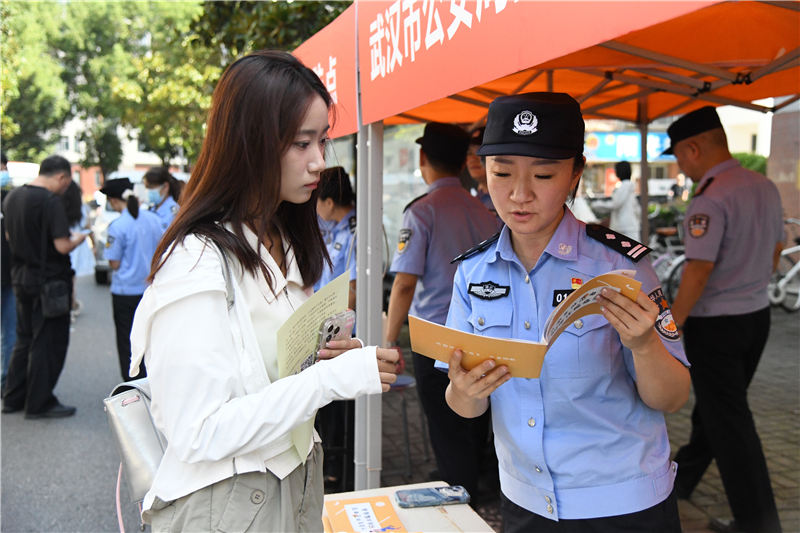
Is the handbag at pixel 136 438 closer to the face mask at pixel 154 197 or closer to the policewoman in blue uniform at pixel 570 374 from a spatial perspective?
the policewoman in blue uniform at pixel 570 374

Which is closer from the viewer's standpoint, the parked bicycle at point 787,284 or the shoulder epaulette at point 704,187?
the shoulder epaulette at point 704,187

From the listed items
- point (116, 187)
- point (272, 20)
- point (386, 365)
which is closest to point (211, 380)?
point (386, 365)

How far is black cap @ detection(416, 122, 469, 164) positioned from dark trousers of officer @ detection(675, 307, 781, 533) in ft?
5.26

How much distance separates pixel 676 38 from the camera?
109 inches

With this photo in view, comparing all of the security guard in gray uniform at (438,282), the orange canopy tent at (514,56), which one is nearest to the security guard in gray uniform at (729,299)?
the orange canopy tent at (514,56)

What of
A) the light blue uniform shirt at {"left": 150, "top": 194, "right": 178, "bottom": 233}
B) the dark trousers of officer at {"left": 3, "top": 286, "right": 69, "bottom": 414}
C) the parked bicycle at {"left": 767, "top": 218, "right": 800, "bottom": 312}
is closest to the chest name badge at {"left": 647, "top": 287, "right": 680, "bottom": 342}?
the dark trousers of officer at {"left": 3, "top": 286, "right": 69, "bottom": 414}

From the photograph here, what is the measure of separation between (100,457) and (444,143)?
11.5 feet

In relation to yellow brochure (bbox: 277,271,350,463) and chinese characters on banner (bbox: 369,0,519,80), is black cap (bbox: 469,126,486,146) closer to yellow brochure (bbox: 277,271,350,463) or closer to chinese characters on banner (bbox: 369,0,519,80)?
chinese characters on banner (bbox: 369,0,519,80)

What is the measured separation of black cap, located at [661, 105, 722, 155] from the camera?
141 inches

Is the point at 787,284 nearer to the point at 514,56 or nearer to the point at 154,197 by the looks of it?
the point at 154,197

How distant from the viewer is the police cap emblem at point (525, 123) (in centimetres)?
162

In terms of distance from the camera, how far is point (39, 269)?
5859mm

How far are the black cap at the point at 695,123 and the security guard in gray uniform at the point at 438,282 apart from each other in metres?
1.15

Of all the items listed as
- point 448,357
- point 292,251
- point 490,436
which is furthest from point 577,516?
point 490,436
